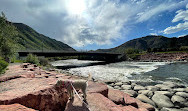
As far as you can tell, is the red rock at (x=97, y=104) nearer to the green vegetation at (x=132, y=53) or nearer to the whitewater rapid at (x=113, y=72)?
the whitewater rapid at (x=113, y=72)

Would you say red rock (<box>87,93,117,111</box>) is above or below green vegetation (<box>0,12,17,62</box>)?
below

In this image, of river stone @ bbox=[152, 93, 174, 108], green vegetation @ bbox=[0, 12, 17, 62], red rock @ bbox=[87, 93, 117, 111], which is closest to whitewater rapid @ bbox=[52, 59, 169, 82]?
river stone @ bbox=[152, 93, 174, 108]

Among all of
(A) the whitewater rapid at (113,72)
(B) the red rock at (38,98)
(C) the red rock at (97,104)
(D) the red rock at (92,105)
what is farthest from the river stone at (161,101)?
(A) the whitewater rapid at (113,72)

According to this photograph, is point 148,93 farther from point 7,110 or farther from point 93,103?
point 7,110

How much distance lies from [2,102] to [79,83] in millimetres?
2341

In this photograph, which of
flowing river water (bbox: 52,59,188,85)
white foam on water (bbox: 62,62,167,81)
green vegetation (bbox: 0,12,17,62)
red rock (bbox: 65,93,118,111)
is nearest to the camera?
red rock (bbox: 65,93,118,111)

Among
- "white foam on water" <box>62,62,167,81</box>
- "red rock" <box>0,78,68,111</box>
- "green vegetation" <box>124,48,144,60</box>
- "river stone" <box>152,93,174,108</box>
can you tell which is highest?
"green vegetation" <box>124,48,144,60</box>

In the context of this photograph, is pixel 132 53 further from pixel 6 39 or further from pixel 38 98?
pixel 38 98

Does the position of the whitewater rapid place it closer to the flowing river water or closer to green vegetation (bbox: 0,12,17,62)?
the flowing river water

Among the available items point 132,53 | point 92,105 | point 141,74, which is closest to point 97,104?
point 92,105

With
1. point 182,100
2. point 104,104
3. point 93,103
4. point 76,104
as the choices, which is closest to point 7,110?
point 76,104

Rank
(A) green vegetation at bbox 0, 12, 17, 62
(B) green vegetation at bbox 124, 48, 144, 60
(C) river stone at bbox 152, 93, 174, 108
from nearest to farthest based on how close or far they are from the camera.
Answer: (C) river stone at bbox 152, 93, 174, 108 → (A) green vegetation at bbox 0, 12, 17, 62 → (B) green vegetation at bbox 124, 48, 144, 60

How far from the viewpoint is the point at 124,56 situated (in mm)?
78625

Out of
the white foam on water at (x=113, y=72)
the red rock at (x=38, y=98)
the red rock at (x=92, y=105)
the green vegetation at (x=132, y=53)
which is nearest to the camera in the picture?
the red rock at (x=38, y=98)
